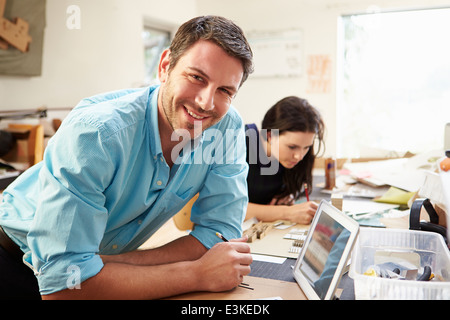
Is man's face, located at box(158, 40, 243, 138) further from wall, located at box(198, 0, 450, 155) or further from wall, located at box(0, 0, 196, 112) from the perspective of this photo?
wall, located at box(198, 0, 450, 155)

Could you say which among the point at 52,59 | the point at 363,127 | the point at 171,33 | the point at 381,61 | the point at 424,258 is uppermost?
the point at 171,33

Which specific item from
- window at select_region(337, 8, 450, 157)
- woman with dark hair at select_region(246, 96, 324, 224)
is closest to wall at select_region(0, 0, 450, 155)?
window at select_region(337, 8, 450, 157)

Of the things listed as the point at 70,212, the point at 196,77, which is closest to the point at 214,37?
the point at 196,77

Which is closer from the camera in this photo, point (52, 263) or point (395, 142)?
point (52, 263)

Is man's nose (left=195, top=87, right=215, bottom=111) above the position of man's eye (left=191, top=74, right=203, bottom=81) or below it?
below

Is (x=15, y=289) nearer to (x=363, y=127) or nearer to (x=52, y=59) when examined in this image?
(x=52, y=59)

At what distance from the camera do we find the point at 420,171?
221cm

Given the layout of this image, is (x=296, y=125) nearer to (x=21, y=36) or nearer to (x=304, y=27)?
(x=21, y=36)

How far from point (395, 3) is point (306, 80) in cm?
133

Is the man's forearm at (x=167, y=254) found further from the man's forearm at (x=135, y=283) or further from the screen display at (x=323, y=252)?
the screen display at (x=323, y=252)

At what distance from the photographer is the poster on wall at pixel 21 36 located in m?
2.71

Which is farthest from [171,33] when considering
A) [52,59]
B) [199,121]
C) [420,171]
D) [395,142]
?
[199,121]

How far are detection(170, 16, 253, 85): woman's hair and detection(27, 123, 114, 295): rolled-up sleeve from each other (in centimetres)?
35

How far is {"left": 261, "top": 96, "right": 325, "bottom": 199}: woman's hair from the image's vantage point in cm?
191
